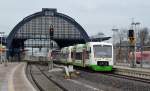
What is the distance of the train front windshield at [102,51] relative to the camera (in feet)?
158

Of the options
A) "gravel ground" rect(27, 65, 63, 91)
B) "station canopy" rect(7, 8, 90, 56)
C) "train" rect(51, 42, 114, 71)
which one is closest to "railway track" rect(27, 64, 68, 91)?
"gravel ground" rect(27, 65, 63, 91)

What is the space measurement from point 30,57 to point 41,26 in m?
31.3

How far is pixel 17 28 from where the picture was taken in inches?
5458

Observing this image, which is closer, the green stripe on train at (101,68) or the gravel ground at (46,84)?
the gravel ground at (46,84)

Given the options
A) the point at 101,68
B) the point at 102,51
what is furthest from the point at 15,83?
the point at 102,51

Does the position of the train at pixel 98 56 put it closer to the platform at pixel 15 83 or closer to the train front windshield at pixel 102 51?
the train front windshield at pixel 102 51

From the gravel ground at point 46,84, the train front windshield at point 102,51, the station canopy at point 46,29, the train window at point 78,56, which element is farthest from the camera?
the station canopy at point 46,29

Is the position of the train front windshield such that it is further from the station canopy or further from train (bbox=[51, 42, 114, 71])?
the station canopy

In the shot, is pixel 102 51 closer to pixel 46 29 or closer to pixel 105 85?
pixel 105 85

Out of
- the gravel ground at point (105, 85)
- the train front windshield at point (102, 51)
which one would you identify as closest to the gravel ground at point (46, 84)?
the gravel ground at point (105, 85)

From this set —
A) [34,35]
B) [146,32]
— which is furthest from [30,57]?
[146,32]

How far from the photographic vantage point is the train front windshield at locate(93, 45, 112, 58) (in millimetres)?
48300

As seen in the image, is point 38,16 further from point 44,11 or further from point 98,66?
point 98,66

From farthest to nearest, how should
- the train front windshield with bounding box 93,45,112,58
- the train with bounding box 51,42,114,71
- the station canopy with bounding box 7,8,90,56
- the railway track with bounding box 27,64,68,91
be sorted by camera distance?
1. the station canopy with bounding box 7,8,90,56
2. the train front windshield with bounding box 93,45,112,58
3. the train with bounding box 51,42,114,71
4. the railway track with bounding box 27,64,68,91
